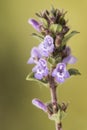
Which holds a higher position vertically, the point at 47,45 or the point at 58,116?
the point at 47,45

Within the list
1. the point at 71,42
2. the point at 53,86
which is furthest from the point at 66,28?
the point at 71,42

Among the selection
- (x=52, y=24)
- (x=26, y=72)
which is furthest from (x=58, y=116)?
(x=26, y=72)

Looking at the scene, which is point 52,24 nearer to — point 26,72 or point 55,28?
point 55,28

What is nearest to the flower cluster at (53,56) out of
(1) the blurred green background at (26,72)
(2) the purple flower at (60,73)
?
(2) the purple flower at (60,73)

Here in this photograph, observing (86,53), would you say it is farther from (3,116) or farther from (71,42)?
(3,116)

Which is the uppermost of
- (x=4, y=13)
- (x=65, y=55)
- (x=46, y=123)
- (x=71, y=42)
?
(x=4, y=13)

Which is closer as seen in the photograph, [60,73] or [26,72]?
[60,73]

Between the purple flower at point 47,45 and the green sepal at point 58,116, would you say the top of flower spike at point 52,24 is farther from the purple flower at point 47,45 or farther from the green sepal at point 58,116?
the green sepal at point 58,116

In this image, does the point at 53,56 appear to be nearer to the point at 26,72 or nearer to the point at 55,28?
the point at 55,28
